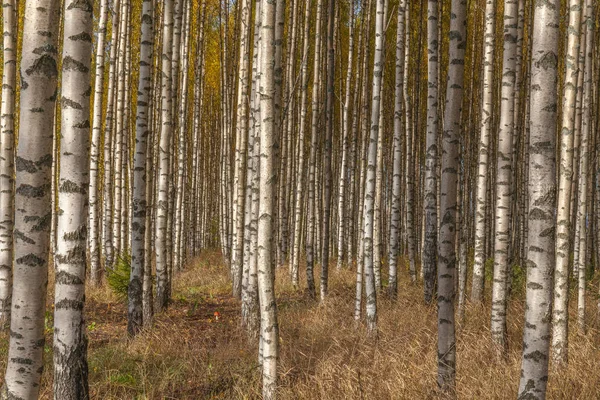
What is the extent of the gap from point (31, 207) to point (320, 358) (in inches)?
134

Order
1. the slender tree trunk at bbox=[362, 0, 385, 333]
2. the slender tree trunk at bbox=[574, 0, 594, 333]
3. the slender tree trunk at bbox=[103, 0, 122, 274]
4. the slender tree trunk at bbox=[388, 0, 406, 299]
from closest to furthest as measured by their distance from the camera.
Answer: the slender tree trunk at bbox=[362, 0, 385, 333] → the slender tree trunk at bbox=[574, 0, 594, 333] → the slender tree trunk at bbox=[388, 0, 406, 299] → the slender tree trunk at bbox=[103, 0, 122, 274]

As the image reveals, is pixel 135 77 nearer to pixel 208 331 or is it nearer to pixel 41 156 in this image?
pixel 208 331

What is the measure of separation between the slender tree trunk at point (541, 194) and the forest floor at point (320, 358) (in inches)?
53.8

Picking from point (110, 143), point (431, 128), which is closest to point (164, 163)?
point (110, 143)

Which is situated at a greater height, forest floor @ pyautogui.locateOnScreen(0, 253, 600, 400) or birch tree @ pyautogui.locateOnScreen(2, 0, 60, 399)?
birch tree @ pyautogui.locateOnScreen(2, 0, 60, 399)

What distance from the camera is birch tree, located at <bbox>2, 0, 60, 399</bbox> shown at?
321 centimetres

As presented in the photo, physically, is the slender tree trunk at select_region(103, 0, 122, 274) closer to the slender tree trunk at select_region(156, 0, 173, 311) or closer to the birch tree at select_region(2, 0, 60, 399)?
the slender tree trunk at select_region(156, 0, 173, 311)

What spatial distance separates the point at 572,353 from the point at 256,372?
9.25 feet

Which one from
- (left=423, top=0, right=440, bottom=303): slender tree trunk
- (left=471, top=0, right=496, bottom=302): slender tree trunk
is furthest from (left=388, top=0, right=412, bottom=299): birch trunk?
(left=471, top=0, right=496, bottom=302): slender tree trunk

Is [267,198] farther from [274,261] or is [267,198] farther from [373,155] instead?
[373,155]

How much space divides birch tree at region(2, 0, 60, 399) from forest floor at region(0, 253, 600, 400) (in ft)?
4.92

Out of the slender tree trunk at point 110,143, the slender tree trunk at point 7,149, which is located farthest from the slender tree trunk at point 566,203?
the slender tree trunk at point 110,143

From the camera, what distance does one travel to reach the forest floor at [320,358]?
4.45m

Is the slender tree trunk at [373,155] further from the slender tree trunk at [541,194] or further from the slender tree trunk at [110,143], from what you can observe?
the slender tree trunk at [110,143]
